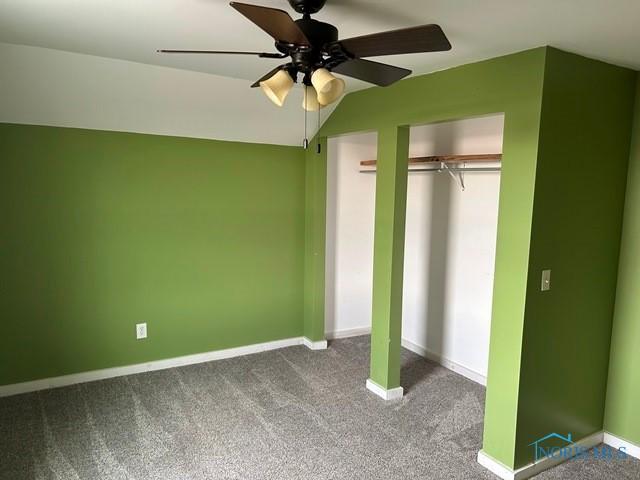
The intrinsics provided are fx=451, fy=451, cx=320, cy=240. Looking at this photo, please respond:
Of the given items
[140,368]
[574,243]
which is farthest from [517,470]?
[140,368]

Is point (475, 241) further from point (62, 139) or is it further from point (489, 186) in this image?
point (62, 139)

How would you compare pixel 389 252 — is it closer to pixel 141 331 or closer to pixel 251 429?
pixel 251 429

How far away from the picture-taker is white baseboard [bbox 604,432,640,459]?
103 inches

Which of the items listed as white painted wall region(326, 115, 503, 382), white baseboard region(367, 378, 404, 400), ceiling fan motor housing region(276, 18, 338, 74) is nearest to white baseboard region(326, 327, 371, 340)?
white painted wall region(326, 115, 503, 382)

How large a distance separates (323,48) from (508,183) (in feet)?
4.12

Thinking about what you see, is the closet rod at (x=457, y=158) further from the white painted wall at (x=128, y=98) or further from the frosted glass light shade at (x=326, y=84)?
the frosted glass light shade at (x=326, y=84)

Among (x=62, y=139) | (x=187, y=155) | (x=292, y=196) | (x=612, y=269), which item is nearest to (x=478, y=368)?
(x=612, y=269)

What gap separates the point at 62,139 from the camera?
308cm

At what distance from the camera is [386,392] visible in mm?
3182

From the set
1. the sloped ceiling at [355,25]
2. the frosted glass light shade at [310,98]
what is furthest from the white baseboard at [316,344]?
the frosted glass light shade at [310,98]

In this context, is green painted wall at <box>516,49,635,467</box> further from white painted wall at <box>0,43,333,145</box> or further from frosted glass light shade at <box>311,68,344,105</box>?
white painted wall at <box>0,43,333,145</box>

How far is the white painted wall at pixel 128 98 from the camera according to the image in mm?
2590

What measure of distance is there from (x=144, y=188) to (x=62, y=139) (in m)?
0.61

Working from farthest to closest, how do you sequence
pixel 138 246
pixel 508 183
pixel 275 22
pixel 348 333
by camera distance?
pixel 348 333
pixel 138 246
pixel 508 183
pixel 275 22
